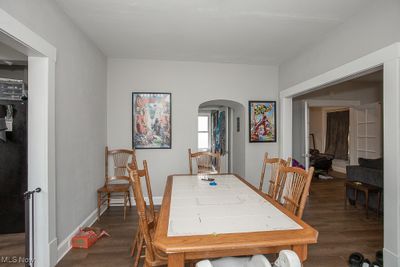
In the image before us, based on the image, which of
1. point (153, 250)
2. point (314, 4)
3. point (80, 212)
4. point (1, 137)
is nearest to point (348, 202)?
point (314, 4)

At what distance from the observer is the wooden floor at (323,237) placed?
7.44ft

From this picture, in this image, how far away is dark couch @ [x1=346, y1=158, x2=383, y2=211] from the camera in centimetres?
352

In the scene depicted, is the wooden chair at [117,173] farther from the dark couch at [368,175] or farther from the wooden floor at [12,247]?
the dark couch at [368,175]

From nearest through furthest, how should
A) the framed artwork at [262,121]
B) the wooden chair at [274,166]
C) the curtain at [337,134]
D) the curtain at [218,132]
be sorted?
the wooden chair at [274,166] → the framed artwork at [262,121] → the curtain at [218,132] → the curtain at [337,134]

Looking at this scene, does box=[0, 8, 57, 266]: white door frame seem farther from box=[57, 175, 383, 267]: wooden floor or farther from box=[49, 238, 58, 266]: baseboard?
box=[57, 175, 383, 267]: wooden floor

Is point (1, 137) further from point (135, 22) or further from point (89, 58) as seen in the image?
point (135, 22)

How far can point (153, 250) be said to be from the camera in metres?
1.54

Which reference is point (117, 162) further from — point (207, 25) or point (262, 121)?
point (262, 121)

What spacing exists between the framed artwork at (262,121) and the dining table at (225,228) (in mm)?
2365

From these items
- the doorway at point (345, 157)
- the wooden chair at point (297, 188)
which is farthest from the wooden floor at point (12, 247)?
the doorway at point (345, 157)

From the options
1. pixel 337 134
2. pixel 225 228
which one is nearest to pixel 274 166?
pixel 225 228

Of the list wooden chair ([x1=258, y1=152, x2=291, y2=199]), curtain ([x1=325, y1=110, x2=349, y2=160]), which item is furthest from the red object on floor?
curtain ([x1=325, y1=110, x2=349, y2=160])

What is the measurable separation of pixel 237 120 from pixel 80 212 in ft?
11.1

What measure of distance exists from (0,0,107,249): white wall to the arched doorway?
2.04 metres
